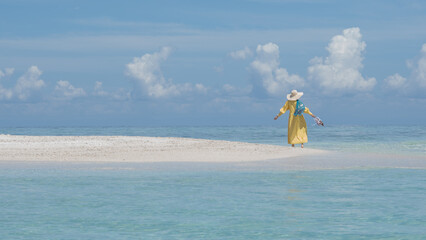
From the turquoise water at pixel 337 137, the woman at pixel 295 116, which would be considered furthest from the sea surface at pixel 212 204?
the turquoise water at pixel 337 137

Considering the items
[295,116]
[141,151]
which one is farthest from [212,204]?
[295,116]

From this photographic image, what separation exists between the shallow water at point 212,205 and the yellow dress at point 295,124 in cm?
856

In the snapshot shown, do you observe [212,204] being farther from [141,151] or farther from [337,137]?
[337,137]

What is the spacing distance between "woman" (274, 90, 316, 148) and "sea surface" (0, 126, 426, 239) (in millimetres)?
8143

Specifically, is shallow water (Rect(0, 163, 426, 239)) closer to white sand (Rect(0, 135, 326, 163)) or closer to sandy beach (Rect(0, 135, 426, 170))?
sandy beach (Rect(0, 135, 426, 170))

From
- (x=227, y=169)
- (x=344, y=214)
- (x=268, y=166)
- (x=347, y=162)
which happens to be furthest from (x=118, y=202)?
(x=347, y=162)

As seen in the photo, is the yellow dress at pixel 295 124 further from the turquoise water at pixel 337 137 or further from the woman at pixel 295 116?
the turquoise water at pixel 337 137

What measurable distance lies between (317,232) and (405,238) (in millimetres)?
1093

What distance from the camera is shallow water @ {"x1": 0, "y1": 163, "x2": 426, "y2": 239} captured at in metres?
7.98

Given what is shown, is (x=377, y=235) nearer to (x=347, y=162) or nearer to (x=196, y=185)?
(x=196, y=185)

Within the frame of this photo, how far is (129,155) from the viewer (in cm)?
2047

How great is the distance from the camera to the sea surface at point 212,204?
7988 mm

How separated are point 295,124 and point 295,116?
1.10ft

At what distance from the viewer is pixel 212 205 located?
394 inches
